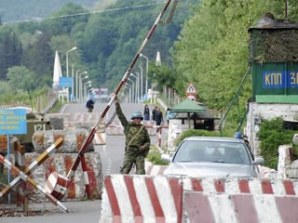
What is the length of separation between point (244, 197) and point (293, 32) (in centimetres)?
2109

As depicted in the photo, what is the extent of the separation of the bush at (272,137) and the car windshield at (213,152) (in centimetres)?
1012

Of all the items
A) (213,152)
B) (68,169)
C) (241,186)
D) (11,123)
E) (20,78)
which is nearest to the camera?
(241,186)

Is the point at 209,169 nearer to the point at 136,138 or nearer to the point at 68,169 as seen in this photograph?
the point at 136,138

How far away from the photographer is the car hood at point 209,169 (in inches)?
742

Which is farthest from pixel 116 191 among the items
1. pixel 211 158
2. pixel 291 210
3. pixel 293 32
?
pixel 293 32

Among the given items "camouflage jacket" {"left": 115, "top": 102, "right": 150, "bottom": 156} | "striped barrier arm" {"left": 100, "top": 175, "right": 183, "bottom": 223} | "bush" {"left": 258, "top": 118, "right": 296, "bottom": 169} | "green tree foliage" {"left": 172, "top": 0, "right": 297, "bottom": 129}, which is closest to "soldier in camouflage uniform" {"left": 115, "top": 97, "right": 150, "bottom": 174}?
"camouflage jacket" {"left": 115, "top": 102, "right": 150, "bottom": 156}

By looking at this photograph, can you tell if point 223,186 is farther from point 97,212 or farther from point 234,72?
point 234,72

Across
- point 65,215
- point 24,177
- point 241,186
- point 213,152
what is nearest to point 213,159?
point 213,152

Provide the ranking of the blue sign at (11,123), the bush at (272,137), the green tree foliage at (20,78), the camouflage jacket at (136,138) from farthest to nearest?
1. the green tree foliage at (20,78)
2. the bush at (272,137)
3. the camouflage jacket at (136,138)
4. the blue sign at (11,123)

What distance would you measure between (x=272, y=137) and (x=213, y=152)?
1199 centimetres

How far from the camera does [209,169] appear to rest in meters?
19.1

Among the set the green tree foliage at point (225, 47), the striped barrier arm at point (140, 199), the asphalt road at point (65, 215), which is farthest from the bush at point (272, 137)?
the striped barrier arm at point (140, 199)

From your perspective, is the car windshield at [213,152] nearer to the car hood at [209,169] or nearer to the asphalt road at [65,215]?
the car hood at [209,169]

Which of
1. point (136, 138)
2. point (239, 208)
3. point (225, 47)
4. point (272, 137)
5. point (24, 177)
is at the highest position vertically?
point (225, 47)
